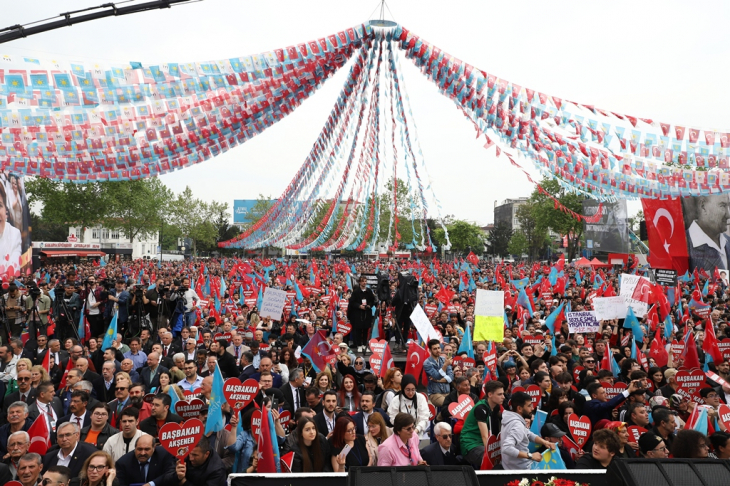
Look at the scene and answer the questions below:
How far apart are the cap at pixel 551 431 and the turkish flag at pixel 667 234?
28.2 m

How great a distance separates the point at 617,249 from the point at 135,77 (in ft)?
136

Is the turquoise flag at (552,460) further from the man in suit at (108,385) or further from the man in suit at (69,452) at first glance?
the man in suit at (108,385)

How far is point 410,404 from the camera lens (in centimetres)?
688

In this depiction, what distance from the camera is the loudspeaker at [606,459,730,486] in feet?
11.2

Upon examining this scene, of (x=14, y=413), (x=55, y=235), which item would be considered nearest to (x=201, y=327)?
(x=14, y=413)

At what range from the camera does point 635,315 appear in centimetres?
1295

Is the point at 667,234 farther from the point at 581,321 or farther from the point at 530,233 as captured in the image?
the point at 530,233

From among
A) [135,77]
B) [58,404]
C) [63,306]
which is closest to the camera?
[58,404]

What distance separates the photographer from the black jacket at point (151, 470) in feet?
16.2

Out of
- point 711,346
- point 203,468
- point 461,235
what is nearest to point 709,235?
point 711,346

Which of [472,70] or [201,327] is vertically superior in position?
[472,70]

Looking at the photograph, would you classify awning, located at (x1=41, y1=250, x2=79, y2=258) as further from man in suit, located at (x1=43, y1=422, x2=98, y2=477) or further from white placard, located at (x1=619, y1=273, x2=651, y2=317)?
man in suit, located at (x1=43, y1=422, x2=98, y2=477)

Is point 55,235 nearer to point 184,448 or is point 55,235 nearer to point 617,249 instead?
point 617,249

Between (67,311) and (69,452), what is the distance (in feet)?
27.1
